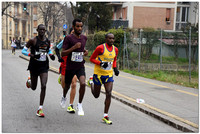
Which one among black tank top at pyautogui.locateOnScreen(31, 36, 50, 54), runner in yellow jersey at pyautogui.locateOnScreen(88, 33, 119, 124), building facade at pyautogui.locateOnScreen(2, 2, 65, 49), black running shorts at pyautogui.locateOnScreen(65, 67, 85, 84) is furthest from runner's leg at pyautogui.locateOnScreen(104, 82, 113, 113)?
building facade at pyautogui.locateOnScreen(2, 2, 65, 49)

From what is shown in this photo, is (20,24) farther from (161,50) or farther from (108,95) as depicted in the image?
(108,95)

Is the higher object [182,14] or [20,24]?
[20,24]

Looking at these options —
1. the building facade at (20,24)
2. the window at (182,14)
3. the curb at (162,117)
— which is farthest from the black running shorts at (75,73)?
the building facade at (20,24)

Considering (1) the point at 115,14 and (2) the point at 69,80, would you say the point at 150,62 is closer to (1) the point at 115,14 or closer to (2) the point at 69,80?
(2) the point at 69,80

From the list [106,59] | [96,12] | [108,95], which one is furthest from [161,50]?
[96,12]

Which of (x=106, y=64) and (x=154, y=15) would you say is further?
(x=154, y=15)

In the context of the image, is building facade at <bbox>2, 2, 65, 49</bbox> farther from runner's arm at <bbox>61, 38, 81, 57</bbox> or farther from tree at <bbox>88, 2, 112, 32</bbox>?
runner's arm at <bbox>61, 38, 81, 57</bbox>

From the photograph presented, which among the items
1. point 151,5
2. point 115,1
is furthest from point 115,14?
point 151,5

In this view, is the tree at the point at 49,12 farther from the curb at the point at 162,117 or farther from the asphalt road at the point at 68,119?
the curb at the point at 162,117

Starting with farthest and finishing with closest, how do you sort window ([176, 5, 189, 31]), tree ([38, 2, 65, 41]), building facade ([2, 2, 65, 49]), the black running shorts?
1. building facade ([2, 2, 65, 49])
2. window ([176, 5, 189, 31])
3. tree ([38, 2, 65, 41])
4. the black running shorts

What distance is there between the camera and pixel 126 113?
297 inches

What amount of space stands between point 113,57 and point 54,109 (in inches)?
80.9

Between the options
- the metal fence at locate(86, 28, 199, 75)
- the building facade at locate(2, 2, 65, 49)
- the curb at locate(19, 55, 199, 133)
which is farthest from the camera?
the building facade at locate(2, 2, 65, 49)

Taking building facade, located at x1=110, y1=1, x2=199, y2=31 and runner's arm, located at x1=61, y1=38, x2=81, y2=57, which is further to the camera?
building facade, located at x1=110, y1=1, x2=199, y2=31
